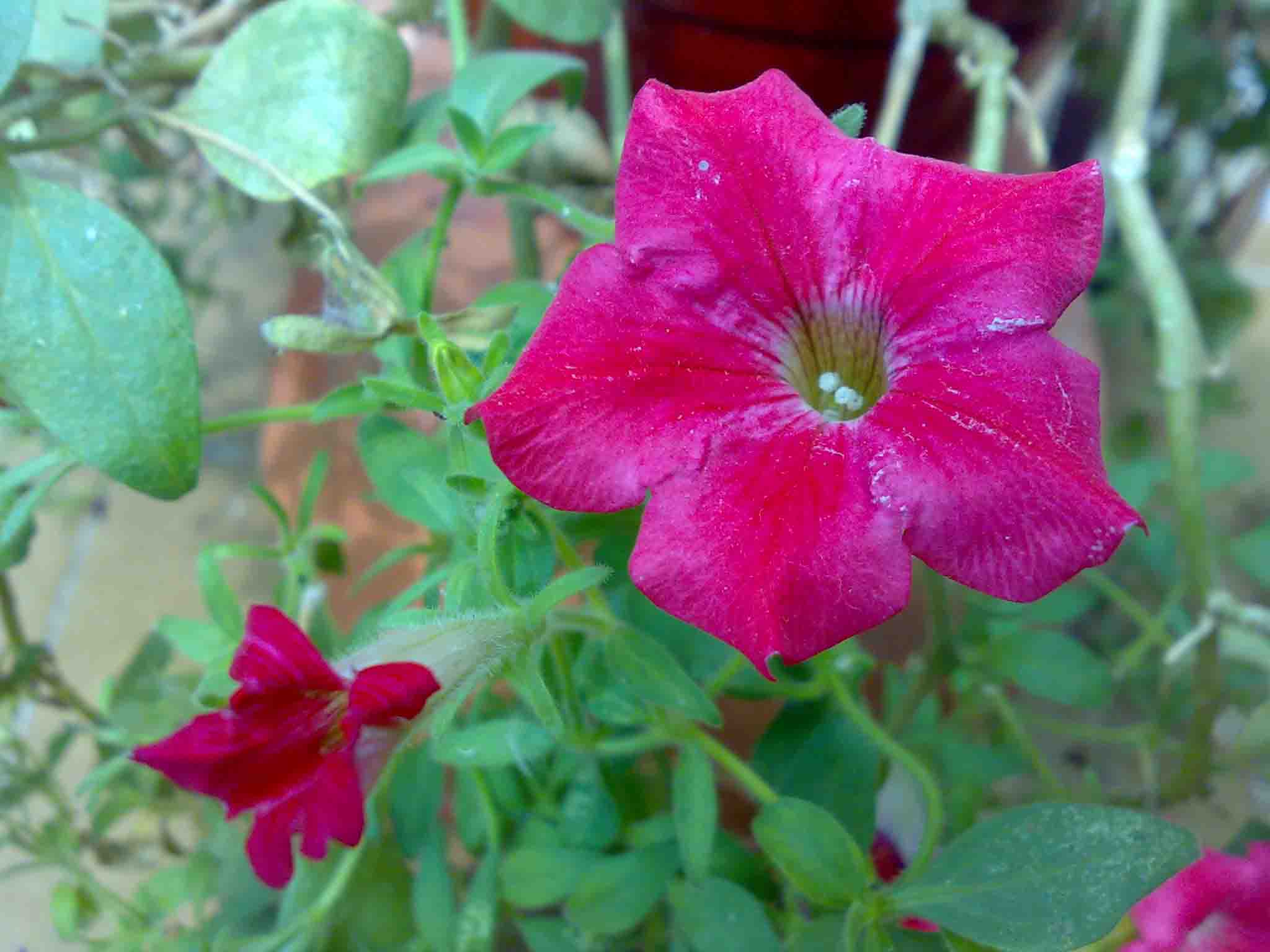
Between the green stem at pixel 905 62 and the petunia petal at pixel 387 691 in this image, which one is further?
the green stem at pixel 905 62

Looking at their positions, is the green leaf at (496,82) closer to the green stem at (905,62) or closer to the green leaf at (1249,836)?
the green stem at (905,62)

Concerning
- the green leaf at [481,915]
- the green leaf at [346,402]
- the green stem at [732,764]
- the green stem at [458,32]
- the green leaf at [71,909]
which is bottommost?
the green leaf at [71,909]


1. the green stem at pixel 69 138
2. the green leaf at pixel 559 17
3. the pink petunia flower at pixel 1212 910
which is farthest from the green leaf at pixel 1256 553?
→ the green stem at pixel 69 138

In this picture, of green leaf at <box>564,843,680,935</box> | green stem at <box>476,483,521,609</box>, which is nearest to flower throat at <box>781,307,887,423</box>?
green stem at <box>476,483,521,609</box>

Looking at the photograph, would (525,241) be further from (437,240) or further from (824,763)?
(824,763)

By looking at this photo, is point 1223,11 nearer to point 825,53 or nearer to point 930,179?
point 825,53

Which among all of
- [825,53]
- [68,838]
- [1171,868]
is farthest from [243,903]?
[825,53]

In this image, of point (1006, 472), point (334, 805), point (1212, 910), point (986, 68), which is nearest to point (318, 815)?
point (334, 805)
